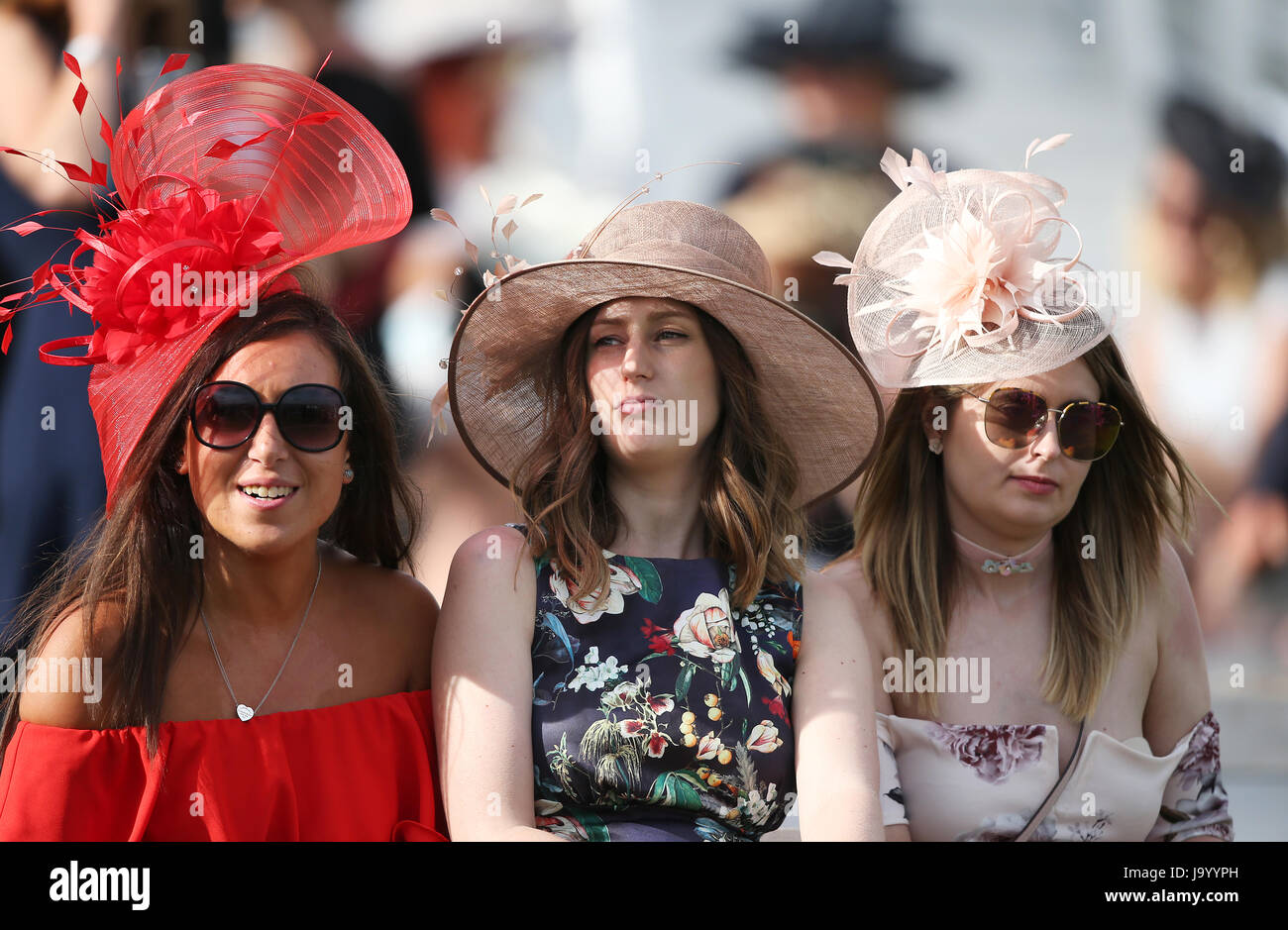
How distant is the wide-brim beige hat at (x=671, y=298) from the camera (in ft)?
7.90

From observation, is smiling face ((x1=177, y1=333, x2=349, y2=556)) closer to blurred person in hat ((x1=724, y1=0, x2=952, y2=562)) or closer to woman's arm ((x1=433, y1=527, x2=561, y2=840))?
woman's arm ((x1=433, y1=527, x2=561, y2=840))

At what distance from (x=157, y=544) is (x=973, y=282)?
1.75m

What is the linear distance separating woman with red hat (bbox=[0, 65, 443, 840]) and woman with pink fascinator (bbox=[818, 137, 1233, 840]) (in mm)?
1052

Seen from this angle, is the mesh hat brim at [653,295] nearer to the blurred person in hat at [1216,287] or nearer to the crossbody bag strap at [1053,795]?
the crossbody bag strap at [1053,795]

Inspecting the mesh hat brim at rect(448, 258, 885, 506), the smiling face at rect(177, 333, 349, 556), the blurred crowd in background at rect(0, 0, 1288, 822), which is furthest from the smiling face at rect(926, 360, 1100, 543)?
the smiling face at rect(177, 333, 349, 556)

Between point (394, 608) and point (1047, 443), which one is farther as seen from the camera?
point (1047, 443)

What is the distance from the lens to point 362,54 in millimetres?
3900

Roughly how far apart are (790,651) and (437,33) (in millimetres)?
2697

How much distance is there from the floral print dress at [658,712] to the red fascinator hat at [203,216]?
2.59 feet

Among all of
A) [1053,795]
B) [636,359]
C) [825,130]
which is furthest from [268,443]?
[825,130]

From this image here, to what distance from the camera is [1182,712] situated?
9.14ft

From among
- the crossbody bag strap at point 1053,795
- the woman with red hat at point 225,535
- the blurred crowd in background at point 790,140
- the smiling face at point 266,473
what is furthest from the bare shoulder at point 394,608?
the crossbody bag strap at point 1053,795

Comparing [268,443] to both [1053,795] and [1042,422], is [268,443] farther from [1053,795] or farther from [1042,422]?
[1053,795]
